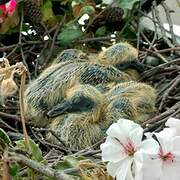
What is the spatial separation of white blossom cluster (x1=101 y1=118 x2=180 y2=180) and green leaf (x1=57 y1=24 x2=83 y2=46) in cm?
58

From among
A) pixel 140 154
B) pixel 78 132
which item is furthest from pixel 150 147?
pixel 78 132

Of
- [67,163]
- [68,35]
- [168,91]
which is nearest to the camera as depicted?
[67,163]

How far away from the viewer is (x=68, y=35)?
1153 millimetres

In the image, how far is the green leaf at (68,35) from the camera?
45.4 inches

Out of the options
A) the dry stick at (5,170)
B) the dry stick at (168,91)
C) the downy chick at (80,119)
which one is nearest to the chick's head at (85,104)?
the downy chick at (80,119)

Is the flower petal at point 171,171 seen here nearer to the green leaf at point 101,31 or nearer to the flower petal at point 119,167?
the flower petal at point 119,167

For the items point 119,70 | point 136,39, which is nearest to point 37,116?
point 119,70

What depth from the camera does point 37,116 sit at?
0.89 meters

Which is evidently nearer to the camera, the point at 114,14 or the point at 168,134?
the point at 168,134

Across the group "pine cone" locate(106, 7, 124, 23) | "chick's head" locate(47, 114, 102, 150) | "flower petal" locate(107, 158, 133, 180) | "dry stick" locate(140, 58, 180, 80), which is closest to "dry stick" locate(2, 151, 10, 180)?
"flower petal" locate(107, 158, 133, 180)

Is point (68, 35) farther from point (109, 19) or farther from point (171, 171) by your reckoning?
point (171, 171)

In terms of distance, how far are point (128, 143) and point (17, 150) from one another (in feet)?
0.34

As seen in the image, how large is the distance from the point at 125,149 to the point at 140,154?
0.03 metres

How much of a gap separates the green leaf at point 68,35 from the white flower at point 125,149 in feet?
1.90
